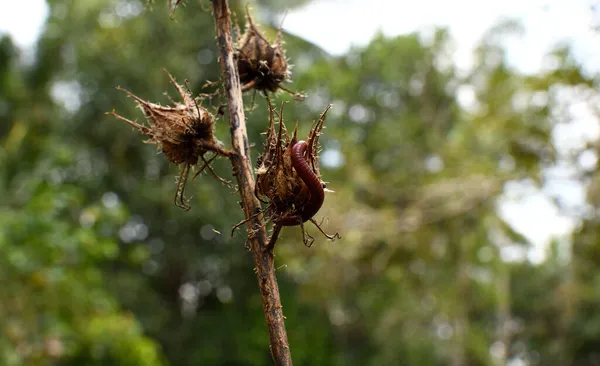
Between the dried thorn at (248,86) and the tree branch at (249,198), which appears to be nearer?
the tree branch at (249,198)

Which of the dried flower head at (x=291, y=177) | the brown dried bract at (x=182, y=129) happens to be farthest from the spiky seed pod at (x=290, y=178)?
the brown dried bract at (x=182, y=129)

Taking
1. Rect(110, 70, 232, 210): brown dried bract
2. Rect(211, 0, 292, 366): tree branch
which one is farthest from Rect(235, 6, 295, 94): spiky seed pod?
Rect(110, 70, 232, 210): brown dried bract

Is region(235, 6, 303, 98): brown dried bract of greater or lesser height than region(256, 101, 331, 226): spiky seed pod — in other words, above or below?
above

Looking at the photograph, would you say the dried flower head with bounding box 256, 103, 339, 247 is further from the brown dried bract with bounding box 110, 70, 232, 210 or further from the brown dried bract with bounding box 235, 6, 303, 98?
the brown dried bract with bounding box 235, 6, 303, 98

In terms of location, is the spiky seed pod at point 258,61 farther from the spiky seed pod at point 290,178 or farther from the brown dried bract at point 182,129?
the spiky seed pod at point 290,178

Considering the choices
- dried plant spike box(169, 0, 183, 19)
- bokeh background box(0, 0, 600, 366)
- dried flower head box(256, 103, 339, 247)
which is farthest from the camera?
bokeh background box(0, 0, 600, 366)

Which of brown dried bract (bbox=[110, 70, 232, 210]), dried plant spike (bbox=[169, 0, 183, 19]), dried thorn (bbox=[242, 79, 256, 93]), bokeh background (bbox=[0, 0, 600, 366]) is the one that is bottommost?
brown dried bract (bbox=[110, 70, 232, 210])

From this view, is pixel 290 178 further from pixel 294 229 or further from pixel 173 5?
pixel 294 229

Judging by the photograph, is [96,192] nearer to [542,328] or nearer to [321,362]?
[321,362]
